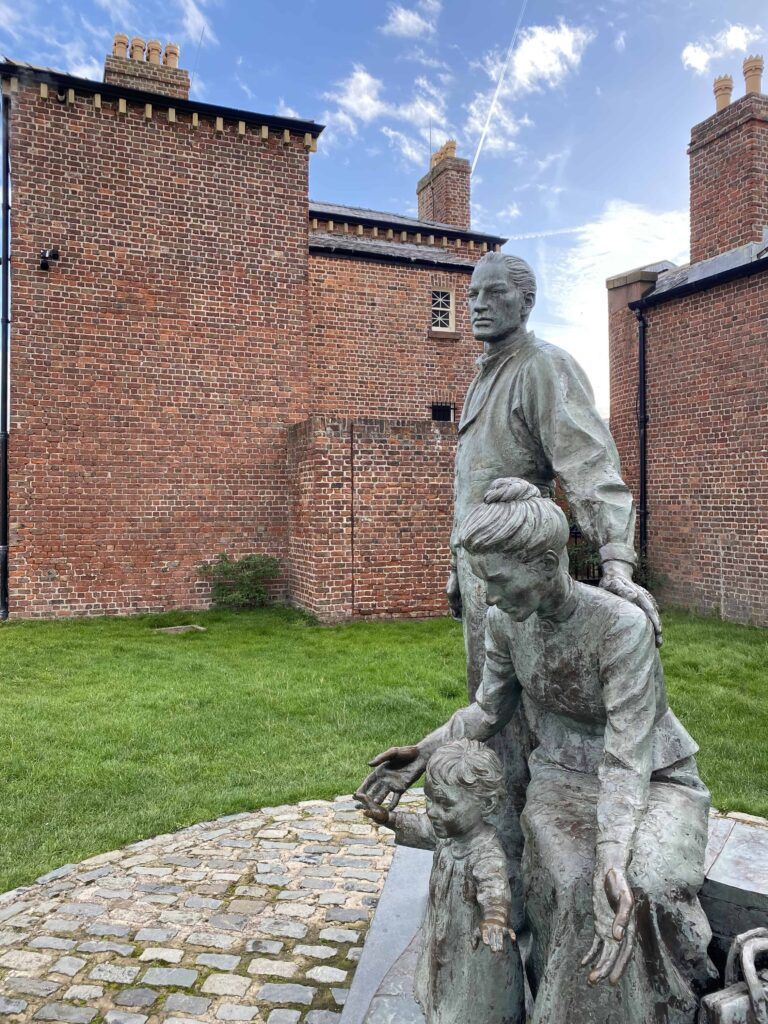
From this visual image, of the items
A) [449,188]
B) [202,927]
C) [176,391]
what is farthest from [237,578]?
[449,188]

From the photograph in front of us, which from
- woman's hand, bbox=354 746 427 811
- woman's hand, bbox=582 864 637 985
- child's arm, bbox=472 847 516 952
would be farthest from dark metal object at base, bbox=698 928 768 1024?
woman's hand, bbox=354 746 427 811

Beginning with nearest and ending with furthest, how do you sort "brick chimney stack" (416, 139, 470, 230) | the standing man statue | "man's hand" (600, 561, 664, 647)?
"man's hand" (600, 561, 664, 647)
the standing man statue
"brick chimney stack" (416, 139, 470, 230)

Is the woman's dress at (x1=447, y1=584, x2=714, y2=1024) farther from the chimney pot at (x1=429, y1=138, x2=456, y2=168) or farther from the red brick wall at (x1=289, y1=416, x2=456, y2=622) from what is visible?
the chimney pot at (x1=429, y1=138, x2=456, y2=168)

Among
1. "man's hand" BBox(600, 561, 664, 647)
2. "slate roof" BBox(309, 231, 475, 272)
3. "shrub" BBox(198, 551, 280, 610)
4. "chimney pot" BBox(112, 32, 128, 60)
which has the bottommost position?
"shrub" BBox(198, 551, 280, 610)

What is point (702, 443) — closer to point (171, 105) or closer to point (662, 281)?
point (662, 281)

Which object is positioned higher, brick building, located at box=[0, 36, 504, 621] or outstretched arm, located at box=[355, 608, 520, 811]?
brick building, located at box=[0, 36, 504, 621]

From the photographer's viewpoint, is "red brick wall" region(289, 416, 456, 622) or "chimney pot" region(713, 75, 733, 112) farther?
"chimney pot" region(713, 75, 733, 112)

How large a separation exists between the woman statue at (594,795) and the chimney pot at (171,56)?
16375 millimetres

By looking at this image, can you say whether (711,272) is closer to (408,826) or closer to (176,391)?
(176,391)

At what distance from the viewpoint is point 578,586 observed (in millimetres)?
2129

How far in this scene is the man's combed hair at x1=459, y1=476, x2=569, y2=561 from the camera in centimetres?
189

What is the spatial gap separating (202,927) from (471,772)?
2276mm

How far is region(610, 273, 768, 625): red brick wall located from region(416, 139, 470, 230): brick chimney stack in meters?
8.82

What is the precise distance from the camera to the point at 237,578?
13000mm
